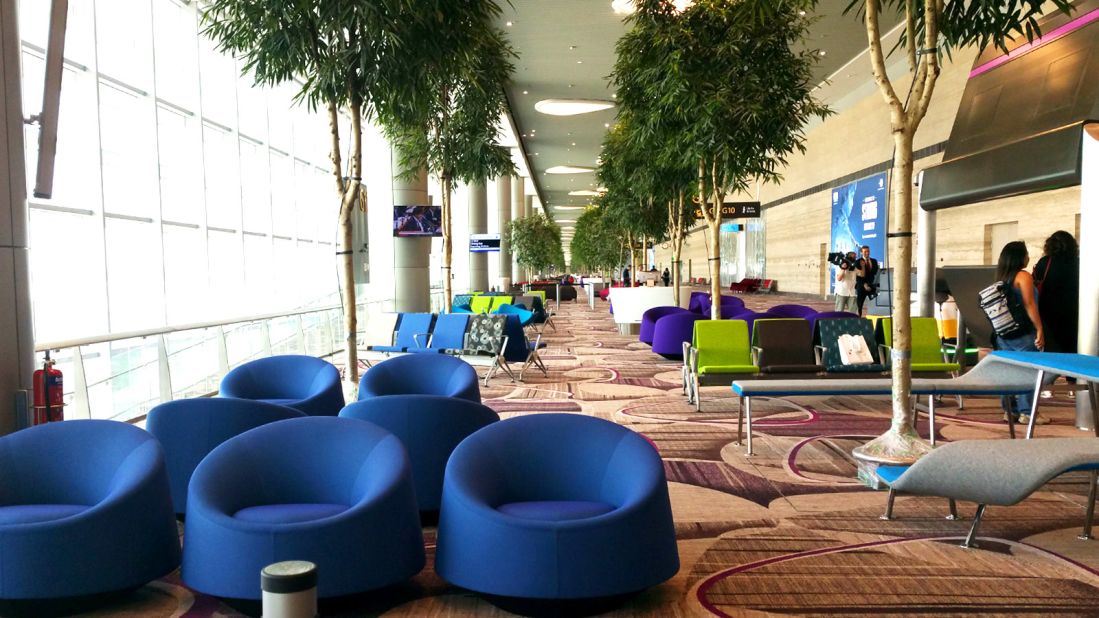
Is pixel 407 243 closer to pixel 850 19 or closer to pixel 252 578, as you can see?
pixel 850 19

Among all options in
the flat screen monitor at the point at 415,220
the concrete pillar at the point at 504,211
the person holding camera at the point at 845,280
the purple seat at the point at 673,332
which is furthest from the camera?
the concrete pillar at the point at 504,211

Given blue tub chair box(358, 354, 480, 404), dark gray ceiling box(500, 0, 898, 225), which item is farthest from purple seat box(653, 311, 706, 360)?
blue tub chair box(358, 354, 480, 404)

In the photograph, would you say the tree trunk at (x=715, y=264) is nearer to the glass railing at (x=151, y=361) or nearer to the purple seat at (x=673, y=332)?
the purple seat at (x=673, y=332)

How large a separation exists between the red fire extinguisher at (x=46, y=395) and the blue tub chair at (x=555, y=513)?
284 centimetres

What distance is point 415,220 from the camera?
15344 millimetres

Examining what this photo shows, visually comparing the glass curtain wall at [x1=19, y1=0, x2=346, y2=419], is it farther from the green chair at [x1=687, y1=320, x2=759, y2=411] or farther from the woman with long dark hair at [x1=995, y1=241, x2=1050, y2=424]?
the woman with long dark hair at [x1=995, y1=241, x2=1050, y2=424]

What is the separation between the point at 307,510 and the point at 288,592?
1.49 meters

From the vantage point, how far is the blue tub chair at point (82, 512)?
3.22 metres

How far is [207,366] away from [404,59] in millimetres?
3982

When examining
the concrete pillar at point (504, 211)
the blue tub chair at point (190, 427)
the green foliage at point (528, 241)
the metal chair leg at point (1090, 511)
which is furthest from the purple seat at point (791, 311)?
the concrete pillar at point (504, 211)

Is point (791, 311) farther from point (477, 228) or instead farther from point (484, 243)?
point (477, 228)

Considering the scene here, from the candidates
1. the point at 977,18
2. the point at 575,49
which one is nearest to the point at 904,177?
the point at 977,18

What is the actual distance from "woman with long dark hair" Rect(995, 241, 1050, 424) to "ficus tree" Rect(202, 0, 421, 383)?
18.1 ft

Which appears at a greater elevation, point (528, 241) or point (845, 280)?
point (528, 241)
